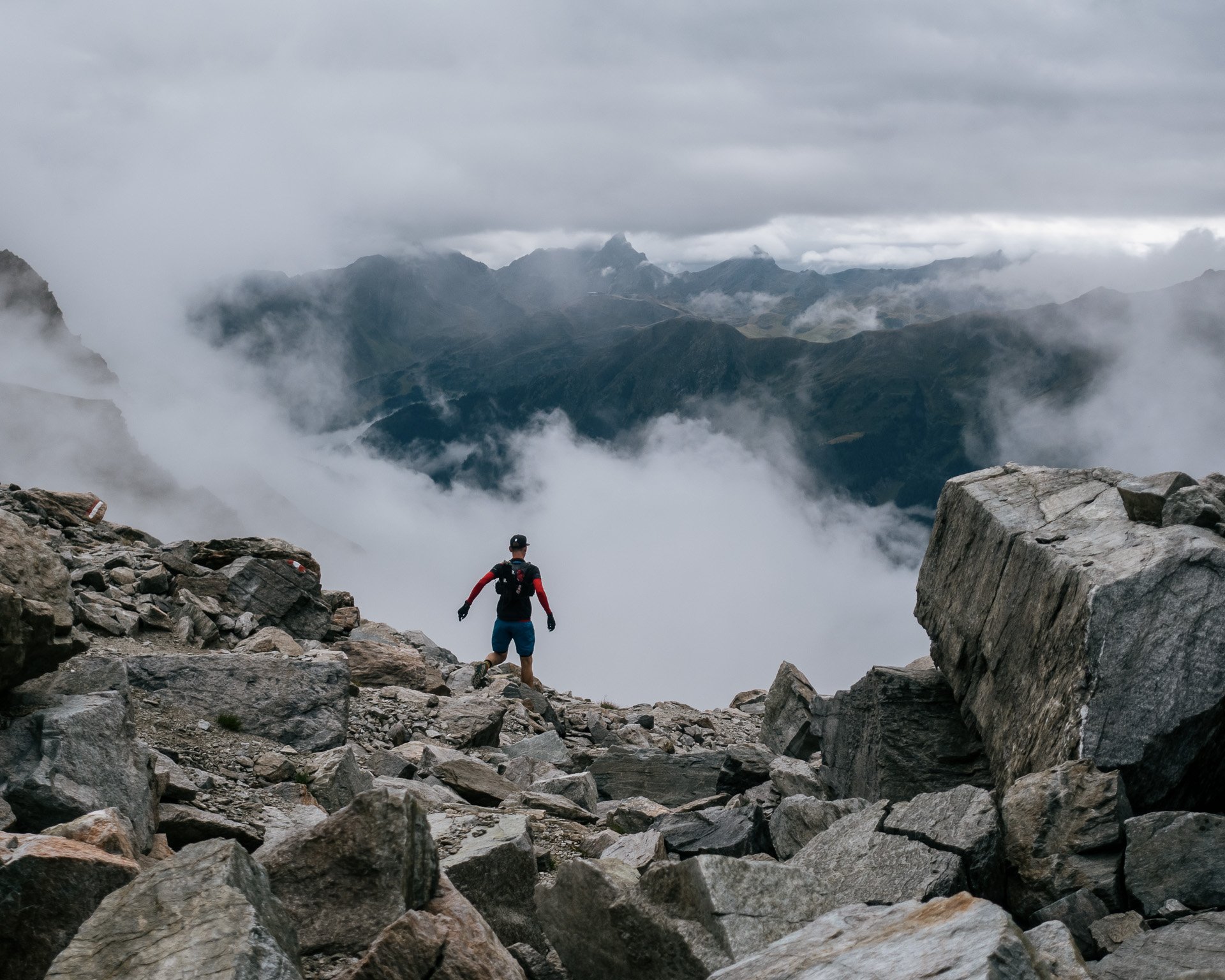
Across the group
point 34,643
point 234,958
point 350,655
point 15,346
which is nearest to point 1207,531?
point 234,958

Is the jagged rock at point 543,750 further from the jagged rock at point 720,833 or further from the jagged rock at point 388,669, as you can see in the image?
the jagged rock at point 720,833

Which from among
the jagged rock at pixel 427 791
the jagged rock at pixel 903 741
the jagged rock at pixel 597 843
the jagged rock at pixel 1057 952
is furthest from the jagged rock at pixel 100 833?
the jagged rock at pixel 903 741

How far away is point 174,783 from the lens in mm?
9539

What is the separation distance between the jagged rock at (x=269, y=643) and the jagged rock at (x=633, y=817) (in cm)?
652

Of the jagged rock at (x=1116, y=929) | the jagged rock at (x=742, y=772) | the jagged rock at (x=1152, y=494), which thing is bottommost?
the jagged rock at (x=1116, y=929)

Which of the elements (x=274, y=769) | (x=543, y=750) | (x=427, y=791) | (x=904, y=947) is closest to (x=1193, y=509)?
(x=904, y=947)

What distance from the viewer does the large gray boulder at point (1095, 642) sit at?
8367 mm

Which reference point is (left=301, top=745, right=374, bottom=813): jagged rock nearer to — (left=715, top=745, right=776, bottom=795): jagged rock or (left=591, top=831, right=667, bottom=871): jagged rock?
(left=591, top=831, right=667, bottom=871): jagged rock

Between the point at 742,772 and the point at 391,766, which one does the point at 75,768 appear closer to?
the point at 391,766

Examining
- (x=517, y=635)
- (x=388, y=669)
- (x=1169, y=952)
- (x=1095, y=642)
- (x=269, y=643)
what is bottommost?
(x=1169, y=952)

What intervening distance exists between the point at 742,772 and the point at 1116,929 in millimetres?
9246

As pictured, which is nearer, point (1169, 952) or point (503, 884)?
point (1169, 952)

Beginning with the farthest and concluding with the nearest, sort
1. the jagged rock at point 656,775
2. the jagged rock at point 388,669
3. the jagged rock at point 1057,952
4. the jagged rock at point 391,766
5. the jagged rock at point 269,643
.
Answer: the jagged rock at point 388,669 → the jagged rock at point 269,643 → the jagged rock at point 656,775 → the jagged rock at point 391,766 → the jagged rock at point 1057,952

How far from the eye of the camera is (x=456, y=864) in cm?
791
